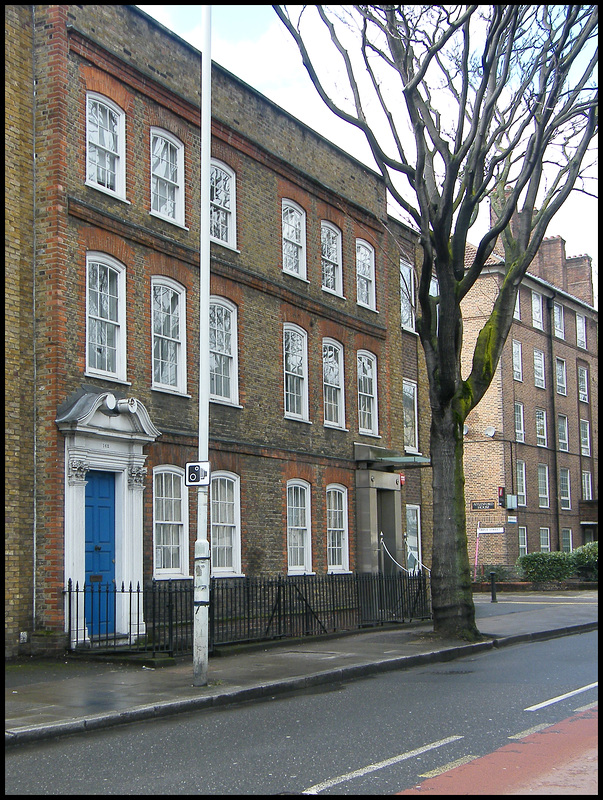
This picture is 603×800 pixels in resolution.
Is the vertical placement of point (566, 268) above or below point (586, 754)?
above

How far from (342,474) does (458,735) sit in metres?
14.6

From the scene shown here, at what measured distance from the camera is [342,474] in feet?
76.0

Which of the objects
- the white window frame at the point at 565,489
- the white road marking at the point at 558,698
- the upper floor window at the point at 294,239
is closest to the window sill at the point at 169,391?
the upper floor window at the point at 294,239

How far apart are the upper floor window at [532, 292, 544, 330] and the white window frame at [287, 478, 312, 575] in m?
26.0

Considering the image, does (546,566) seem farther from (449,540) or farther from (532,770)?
(532,770)

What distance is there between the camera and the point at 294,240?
2211cm

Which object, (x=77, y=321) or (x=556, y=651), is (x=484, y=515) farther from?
(x=77, y=321)

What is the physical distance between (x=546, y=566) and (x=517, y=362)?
1065 centimetres

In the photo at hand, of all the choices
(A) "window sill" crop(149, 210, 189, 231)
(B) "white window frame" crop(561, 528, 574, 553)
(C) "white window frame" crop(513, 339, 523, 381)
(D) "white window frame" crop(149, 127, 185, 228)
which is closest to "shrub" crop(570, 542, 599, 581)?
(B) "white window frame" crop(561, 528, 574, 553)

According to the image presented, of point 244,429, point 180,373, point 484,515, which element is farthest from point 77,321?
point 484,515

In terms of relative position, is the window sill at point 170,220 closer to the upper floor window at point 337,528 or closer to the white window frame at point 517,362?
the upper floor window at point 337,528

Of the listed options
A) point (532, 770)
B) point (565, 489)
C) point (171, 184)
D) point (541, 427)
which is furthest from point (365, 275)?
point (565, 489)

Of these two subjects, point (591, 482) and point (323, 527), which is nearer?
point (323, 527)

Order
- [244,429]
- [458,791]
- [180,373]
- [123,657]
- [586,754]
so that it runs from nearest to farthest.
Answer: [458,791], [586,754], [123,657], [180,373], [244,429]
